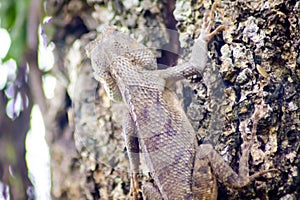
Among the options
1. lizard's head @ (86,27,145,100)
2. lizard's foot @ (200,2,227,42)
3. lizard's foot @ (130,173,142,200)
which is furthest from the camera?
lizard's head @ (86,27,145,100)

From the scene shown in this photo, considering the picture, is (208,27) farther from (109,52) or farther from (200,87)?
(109,52)

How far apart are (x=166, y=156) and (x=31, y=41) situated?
7.50 ft

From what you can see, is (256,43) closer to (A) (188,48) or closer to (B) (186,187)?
(A) (188,48)

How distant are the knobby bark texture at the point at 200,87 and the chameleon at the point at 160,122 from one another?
9 cm

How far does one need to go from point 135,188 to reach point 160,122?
57cm

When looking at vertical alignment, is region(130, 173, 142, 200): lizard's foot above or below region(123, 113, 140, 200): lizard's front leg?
below

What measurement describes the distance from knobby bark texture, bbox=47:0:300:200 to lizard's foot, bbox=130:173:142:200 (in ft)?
0.25

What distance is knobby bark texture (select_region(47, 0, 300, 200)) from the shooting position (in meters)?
3.34

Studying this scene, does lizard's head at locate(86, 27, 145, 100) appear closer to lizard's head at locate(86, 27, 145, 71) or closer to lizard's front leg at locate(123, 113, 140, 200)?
lizard's head at locate(86, 27, 145, 71)

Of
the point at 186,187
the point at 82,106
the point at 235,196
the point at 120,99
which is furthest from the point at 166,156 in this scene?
the point at 82,106

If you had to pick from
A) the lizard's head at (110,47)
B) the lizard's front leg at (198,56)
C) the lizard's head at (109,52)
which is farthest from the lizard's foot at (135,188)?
the lizard's head at (110,47)

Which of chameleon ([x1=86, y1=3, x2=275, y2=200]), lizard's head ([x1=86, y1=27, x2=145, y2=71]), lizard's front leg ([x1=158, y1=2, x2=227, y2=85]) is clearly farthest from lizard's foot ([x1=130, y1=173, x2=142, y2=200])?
lizard's head ([x1=86, y1=27, x2=145, y2=71])

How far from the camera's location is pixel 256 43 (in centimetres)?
353

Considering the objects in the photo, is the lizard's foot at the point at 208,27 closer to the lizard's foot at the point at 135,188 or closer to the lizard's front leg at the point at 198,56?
the lizard's front leg at the point at 198,56
